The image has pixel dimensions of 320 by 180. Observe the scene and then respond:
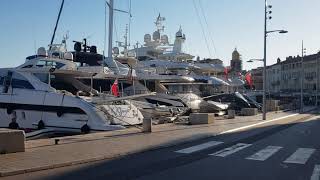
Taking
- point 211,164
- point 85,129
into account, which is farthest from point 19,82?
point 211,164

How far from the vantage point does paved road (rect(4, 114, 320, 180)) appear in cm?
1230

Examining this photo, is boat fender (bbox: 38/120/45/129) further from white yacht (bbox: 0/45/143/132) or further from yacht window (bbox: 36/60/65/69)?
yacht window (bbox: 36/60/65/69)

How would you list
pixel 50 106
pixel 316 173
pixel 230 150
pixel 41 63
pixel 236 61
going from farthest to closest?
pixel 236 61 → pixel 41 63 → pixel 50 106 → pixel 230 150 → pixel 316 173

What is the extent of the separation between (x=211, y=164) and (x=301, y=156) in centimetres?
423

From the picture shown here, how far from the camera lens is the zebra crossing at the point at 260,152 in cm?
1638

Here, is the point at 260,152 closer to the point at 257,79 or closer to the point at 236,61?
the point at 236,61

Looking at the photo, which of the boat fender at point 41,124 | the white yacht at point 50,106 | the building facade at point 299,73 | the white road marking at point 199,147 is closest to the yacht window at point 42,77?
the white yacht at point 50,106

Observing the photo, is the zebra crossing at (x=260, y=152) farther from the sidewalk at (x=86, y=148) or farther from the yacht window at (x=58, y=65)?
the yacht window at (x=58, y=65)

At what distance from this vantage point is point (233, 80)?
67.1 meters

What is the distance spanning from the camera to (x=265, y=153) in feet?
58.6

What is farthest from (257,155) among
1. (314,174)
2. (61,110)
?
(61,110)

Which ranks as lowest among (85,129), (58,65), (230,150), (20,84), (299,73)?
(230,150)

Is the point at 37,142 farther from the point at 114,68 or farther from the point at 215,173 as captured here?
the point at 114,68

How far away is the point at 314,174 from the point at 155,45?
51.2 metres
